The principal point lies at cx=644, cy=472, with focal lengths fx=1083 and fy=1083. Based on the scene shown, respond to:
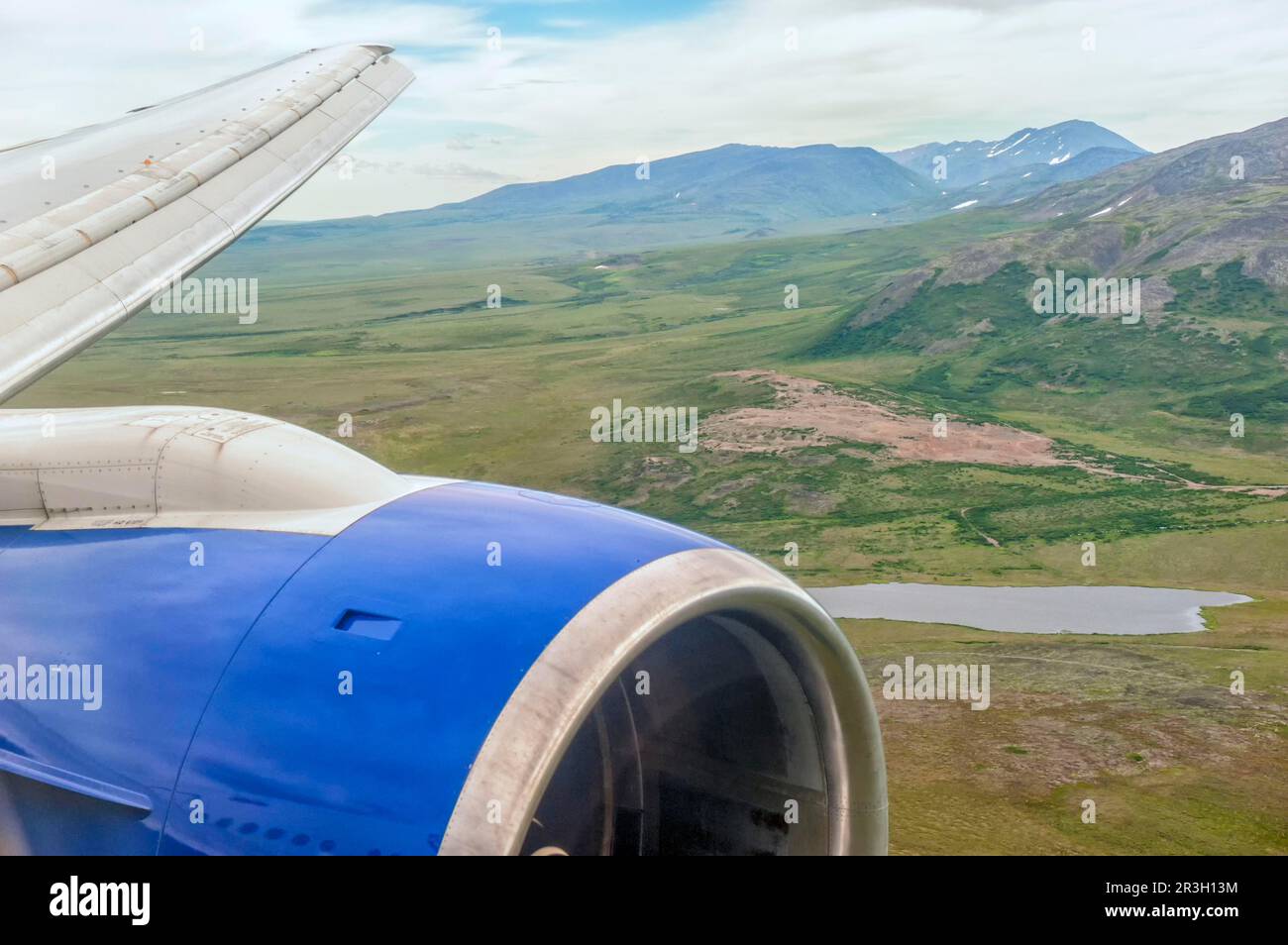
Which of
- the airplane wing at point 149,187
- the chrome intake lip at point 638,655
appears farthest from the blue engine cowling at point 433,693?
the airplane wing at point 149,187

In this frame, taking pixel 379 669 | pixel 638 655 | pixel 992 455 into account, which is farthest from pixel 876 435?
pixel 379 669

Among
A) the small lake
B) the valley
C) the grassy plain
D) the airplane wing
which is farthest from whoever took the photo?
the small lake

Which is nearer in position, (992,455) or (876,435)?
(992,455)

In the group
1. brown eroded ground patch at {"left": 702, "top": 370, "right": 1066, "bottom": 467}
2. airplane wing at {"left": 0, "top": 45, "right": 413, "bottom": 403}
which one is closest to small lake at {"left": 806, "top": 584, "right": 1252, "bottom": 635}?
brown eroded ground patch at {"left": 702, "top": 370, "right": 1066, "bottom": 467}

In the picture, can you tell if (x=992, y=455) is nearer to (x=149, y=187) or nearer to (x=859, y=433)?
(x=859, y=433)

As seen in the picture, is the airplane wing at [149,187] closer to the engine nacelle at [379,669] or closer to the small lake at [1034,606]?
Result: the engine nacelle at [379,669]

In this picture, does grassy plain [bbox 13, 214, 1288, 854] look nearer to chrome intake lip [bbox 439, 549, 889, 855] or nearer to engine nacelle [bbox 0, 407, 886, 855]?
chrome intake lip [bbox 439, 549, 889, 855]

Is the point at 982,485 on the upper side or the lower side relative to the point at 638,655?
lower
